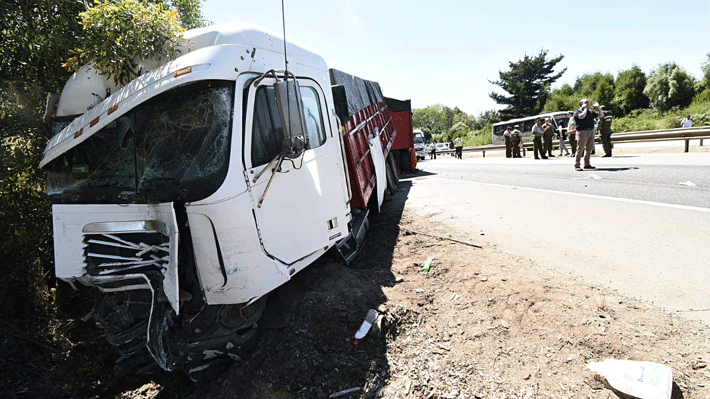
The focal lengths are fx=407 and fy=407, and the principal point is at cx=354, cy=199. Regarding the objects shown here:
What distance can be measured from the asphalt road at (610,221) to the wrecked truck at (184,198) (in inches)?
123

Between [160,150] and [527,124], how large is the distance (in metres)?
34.0

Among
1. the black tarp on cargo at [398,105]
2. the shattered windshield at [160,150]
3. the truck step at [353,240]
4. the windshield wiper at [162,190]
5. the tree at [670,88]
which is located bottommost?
the truck step at [353,240]

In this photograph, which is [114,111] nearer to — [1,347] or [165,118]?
[165,118]

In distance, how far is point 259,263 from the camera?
300cm

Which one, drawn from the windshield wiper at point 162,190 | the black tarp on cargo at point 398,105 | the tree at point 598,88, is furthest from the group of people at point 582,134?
the tree at point 598,88

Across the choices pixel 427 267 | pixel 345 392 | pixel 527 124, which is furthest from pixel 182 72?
pixel 527 124

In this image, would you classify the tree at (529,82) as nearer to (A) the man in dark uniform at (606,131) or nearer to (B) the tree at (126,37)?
(A) the man in dark uniform at (606,131)

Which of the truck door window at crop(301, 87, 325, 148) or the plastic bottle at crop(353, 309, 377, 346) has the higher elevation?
the truck door window at crop(301, 87, 325, 148)

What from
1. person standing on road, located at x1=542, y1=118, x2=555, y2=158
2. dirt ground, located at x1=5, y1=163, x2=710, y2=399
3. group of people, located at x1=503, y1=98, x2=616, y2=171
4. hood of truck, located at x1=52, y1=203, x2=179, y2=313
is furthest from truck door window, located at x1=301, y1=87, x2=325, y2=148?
person standing on road, located at x1=542, y1=118, x2=555, y2=158

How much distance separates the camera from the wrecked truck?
2879 mm

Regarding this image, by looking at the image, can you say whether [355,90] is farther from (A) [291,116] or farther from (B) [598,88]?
(B) [598,88]

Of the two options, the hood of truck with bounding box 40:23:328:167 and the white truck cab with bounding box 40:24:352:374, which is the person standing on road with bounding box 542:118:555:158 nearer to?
the hood of truck with bounding box 40:23:328:167

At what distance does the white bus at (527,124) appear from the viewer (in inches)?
1078

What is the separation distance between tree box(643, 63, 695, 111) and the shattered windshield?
46157mm
